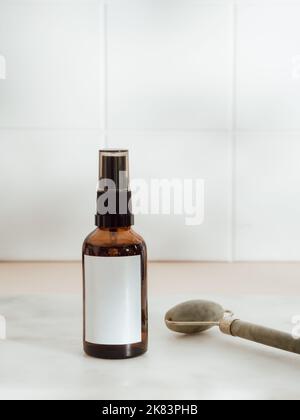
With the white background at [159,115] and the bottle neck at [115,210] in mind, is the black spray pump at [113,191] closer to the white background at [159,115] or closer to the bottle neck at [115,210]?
the bottle neck at [115,210]

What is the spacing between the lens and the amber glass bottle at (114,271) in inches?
31.0

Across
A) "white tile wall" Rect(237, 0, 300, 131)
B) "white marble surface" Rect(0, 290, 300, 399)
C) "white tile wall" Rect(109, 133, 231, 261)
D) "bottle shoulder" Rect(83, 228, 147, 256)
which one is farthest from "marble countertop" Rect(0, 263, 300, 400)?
"white tile wall" Rect(237, 0, 300, 131)

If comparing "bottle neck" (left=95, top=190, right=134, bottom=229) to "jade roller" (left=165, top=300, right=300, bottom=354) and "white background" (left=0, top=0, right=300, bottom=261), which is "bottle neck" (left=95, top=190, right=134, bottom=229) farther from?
"white background" (left=0, top=0, right=300, bottom=261)

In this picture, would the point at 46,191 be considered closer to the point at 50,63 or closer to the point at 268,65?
the point at 50,63

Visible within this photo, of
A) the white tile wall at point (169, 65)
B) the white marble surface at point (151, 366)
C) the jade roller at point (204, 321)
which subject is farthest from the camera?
the white tile wall at point (169, 65)

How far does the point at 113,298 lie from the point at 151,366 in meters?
0.07

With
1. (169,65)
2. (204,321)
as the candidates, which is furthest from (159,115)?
(204,321)

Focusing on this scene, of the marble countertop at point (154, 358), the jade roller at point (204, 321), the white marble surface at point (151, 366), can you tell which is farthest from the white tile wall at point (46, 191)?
the jade roller at point (204, 321)

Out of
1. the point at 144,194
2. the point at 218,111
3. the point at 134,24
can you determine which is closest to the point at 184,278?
the point at 144,194

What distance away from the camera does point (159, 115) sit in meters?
1.40

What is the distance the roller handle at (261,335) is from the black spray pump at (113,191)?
16 centimetres

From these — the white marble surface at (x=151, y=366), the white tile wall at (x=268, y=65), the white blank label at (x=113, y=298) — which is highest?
the white tile wall at (x=268, y=65)

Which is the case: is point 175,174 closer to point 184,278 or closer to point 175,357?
point 184,278
